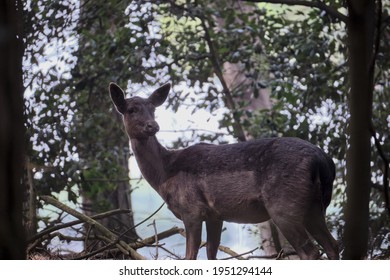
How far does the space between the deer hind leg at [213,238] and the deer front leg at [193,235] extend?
6 cm

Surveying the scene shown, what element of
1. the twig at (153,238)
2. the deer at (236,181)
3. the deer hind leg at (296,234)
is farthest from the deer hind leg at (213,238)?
the deer hind leg at (296,234)

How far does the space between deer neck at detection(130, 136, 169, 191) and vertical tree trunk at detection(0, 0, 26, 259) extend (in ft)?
6.01

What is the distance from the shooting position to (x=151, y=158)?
2408mm

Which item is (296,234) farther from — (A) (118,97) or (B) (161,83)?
(B) (161,83)

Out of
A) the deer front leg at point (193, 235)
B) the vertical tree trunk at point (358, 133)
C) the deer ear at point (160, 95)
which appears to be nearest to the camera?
the vertical tree trunk at point (358, 133)

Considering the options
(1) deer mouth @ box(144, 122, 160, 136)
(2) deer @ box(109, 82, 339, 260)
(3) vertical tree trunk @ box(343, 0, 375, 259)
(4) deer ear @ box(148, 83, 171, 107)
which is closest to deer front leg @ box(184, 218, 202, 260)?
(2) deer @ box(109, 82, 339, 260)

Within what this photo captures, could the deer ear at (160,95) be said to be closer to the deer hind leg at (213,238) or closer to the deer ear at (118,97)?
the deer ear at (118,97)

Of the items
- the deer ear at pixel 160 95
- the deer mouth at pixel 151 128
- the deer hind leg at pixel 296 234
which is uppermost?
the deer ear at pixel 160 95

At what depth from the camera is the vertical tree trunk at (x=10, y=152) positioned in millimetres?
521

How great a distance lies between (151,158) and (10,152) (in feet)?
6.20

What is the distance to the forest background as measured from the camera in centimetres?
264

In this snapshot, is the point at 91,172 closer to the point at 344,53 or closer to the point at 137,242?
the point at 137,242
